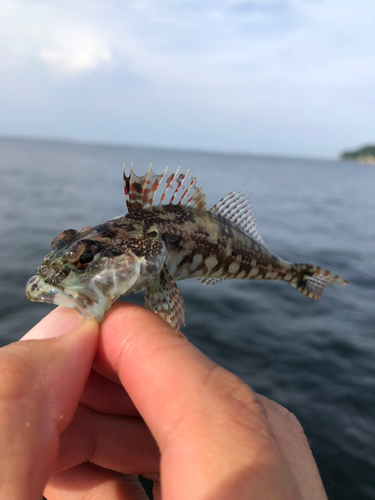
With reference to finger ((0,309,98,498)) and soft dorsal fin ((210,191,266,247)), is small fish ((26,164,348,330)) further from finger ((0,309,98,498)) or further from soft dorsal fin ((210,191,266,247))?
finger ((0,309,98,498))

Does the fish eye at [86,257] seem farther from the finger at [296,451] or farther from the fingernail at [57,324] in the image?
the finger at [296,451]

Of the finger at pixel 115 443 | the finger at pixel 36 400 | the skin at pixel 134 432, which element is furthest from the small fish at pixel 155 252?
the finger at pixel 115 443

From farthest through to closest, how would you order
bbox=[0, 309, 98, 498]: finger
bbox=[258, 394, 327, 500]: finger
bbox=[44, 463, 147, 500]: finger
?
bbox=[44, 463, 147, 500]: finger, bbox=[258, 394, 327, 500]: finger, bbox=[0, 309, 98, 498]: finger

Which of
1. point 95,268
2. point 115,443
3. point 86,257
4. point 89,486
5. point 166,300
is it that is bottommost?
point 89,486

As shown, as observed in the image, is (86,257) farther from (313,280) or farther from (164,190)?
(313,280)

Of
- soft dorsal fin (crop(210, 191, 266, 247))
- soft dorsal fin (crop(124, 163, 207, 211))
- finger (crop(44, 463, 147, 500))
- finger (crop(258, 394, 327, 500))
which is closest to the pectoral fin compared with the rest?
soft dorsal fin (crop(124, 163, 207, 211))

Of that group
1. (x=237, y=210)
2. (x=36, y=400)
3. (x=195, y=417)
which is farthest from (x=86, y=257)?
(x=237, y=210)
